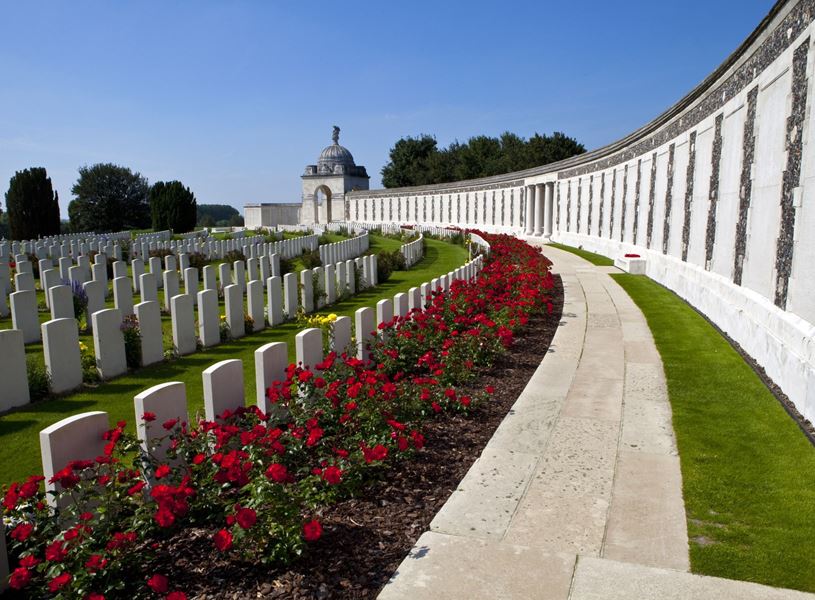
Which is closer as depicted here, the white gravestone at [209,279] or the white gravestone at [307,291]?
the white gravestone at [209,279]

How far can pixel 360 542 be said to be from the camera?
326cm

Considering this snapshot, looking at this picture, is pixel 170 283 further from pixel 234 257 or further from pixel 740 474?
pixel 740 474

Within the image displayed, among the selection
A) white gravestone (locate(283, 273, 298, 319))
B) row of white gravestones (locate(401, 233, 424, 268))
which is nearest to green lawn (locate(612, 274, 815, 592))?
white gravestone (locate(283, 273, 298, 319))

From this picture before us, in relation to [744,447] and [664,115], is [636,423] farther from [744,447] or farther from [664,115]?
[664,115]

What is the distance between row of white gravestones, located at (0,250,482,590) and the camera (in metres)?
3.05

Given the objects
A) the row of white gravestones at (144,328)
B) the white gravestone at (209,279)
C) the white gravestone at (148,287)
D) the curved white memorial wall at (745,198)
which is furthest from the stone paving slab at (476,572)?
the white gravestone at (148,287)

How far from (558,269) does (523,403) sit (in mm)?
12286

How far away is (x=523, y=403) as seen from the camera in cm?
563

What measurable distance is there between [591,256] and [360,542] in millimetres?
19935

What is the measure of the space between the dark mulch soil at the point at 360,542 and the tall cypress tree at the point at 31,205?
126 feet

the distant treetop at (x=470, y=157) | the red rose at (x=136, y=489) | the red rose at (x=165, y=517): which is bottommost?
the red rose at (x=165, y=517)

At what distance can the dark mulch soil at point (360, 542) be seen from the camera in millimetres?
2836

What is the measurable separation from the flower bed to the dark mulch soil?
8 centimetres

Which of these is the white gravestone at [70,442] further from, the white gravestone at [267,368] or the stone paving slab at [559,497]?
the stone paving slab at [559,497]
